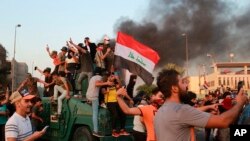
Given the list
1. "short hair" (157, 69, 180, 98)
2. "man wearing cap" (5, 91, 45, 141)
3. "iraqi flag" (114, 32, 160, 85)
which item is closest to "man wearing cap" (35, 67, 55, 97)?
"iraqi flag" (114, 32, 160, 85)

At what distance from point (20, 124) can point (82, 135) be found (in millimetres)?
4984

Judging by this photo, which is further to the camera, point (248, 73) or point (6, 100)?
point (248, 73)

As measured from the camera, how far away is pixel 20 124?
4.53 metres

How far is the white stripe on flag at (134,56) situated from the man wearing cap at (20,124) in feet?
16.9

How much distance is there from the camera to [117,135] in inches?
356

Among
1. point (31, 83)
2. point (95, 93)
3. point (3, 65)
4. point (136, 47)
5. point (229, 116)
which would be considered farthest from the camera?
point (3, 65)

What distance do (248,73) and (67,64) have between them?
9097 centimetres

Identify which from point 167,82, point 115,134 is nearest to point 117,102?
point 115,134

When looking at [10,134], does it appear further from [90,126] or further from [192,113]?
[90,126]

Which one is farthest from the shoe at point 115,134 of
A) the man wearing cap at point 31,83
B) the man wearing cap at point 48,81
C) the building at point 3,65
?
the building at point 3,65

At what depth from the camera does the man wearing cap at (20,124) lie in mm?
4406

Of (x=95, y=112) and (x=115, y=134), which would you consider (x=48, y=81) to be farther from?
(x=115, y=134)

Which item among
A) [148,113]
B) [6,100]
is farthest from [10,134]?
[6,100]

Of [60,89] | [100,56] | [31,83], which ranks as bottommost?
[60,89]
